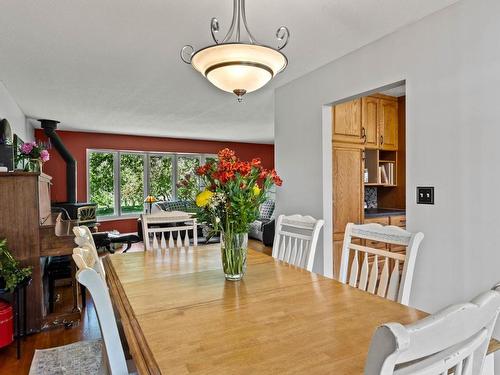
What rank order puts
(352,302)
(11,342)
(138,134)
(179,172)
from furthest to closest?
(179,172) → (138,134) → (11,342) → (352,302)

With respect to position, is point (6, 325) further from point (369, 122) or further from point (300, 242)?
point (369, 122)

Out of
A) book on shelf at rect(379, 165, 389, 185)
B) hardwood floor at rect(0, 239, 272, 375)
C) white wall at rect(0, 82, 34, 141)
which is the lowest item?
hardwood floor at rect(0, 239, 272, 375)

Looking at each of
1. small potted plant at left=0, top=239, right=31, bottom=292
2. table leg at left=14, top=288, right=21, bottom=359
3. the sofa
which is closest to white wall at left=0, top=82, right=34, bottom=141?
small potted plant at left=0, top=239, right=31, bottom=292

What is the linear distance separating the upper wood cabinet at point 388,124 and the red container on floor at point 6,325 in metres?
3.81

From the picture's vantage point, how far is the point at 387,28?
7.28ft

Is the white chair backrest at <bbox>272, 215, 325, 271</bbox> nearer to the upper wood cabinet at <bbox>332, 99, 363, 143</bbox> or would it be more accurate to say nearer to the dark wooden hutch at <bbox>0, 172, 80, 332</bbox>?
the upper wood cabinet at <bbox>332, 99, 363, 143</bbox>

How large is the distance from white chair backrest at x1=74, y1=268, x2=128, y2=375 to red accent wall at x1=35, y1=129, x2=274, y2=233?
257 inches

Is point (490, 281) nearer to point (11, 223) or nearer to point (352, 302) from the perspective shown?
point (352, 302)

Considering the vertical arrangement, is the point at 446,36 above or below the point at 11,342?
above

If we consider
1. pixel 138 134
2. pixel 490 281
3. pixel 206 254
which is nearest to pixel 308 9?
pixel 206 254

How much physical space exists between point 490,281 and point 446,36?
1467 millimetres

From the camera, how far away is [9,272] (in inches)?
92.0

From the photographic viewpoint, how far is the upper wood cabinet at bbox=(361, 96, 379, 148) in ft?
11.3

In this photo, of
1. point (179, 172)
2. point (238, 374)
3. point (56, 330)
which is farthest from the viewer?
point (179, 172)
